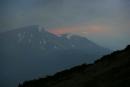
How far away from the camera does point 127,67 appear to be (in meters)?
37.3

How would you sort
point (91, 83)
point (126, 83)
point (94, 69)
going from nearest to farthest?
1. point (126, 83)
2. point (91, 83)
3. point (94, 69)

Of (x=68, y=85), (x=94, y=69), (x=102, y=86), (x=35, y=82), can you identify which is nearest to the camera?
(x=102, y=86)

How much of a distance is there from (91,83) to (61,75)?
1483 cm

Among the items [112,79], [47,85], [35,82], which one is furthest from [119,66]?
[35,82]

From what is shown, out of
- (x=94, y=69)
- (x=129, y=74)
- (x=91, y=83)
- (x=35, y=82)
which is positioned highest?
(x=129, y=74)

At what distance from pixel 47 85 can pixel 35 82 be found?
4987mm

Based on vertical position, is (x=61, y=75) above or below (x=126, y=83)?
below

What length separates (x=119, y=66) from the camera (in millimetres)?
39219

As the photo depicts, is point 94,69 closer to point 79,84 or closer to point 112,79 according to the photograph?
point 79,84

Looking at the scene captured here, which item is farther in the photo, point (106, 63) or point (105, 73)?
point (106, 63)

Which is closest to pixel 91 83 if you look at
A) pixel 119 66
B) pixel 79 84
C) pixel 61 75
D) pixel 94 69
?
pixel 79 84

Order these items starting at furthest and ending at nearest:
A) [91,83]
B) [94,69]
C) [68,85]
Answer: [94,69], [68,85], [91,83]

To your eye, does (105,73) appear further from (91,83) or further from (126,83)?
(126,83)

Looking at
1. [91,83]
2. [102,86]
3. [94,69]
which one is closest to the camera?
[102,86]
